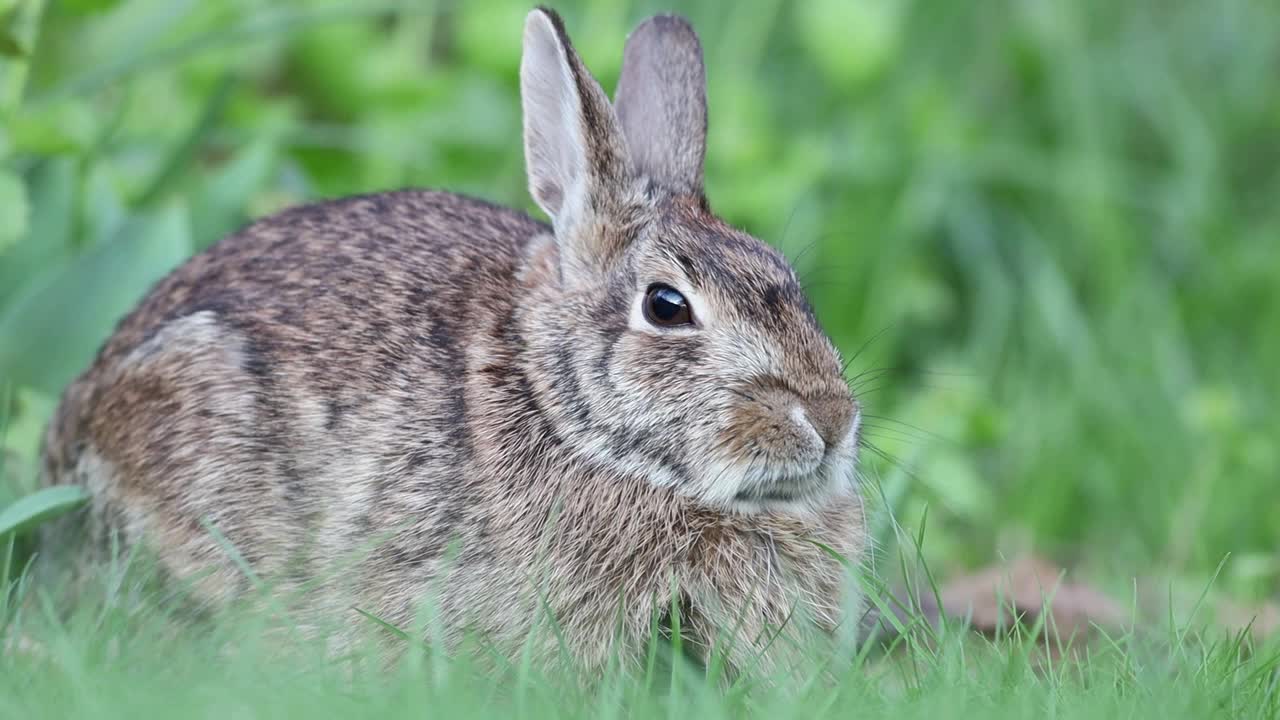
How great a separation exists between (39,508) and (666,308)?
5.39ft

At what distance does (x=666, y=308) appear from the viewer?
401 centimetres

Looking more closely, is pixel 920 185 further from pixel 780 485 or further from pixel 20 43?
pixel 20 43

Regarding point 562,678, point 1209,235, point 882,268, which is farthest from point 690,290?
point 1209,235

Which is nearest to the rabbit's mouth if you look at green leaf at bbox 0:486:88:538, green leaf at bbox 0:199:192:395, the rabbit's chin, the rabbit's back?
the rabbit's chin

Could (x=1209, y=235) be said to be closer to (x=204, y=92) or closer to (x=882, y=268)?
(x=882, y=268)

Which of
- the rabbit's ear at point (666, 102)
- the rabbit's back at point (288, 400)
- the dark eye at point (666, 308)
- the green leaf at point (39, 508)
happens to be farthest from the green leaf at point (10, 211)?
the dark eye at point (666, 308)

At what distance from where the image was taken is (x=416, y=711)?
3.07 meters

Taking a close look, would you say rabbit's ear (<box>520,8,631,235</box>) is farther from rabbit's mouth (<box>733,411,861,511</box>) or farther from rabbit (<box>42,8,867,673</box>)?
rabbit's mouth (<box>733,411,861,511</box>)

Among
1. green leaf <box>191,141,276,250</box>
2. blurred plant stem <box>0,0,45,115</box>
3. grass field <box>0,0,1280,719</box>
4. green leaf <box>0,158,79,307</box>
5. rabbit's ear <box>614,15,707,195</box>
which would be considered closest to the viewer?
grass field <box>0,0,1280,719</box>

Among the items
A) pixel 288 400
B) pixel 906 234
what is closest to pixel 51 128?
pixel 288 400

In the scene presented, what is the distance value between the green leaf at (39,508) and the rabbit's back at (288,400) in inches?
5.3

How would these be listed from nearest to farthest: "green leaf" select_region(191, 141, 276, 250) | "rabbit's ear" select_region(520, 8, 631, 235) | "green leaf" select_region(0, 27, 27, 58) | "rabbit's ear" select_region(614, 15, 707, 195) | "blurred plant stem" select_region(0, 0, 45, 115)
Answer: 1. "rabbit's ear" select_region(520, 8, 631, 235)
2. "rabbit's ear" select_region(614, 15, 707, 195)
3. "green leaf" select_region(0, 27, 27, 58)
4. "blurred plant stem" select_region(0, 0, 45, 115)
5. "green leaf" select_region(191, 141, 276, 250)

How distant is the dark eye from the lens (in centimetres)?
398

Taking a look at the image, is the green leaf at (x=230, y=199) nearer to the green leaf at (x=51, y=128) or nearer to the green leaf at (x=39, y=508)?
the green leaf at (x=51, y=128)
